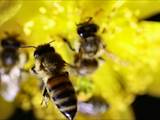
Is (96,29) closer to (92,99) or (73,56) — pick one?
(73,56)

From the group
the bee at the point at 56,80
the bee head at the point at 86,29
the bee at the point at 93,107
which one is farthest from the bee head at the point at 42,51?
the bee at the point at 93,107

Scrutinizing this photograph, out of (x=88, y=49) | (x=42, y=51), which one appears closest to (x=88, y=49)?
(x=88, y=49)

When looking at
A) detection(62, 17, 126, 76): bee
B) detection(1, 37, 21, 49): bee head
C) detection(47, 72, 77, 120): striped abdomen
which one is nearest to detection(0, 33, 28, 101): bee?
detection(1, 37, 21, 49): bee head

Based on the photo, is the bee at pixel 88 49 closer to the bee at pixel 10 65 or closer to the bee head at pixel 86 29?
the bee head at pixel 86 29

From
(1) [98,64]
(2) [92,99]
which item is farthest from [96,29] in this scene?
(2) [92,99]

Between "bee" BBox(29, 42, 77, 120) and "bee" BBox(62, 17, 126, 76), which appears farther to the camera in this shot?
"bee" BBox(62, 17, 126, 76)

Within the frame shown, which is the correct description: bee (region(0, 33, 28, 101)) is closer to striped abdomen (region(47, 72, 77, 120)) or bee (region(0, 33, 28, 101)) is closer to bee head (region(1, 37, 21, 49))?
bee head (region(1, 37, 21, 49))

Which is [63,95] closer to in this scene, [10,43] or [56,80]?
[56,80]
